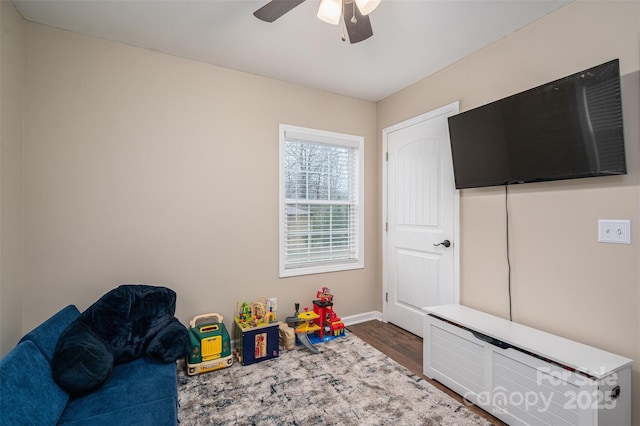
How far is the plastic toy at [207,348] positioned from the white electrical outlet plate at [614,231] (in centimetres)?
270

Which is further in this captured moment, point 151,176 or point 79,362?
point 151,176

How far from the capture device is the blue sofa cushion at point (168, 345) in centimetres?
185

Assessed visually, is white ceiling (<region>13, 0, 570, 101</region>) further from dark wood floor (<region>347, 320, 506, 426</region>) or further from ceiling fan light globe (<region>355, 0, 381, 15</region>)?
dark wood floor (<region>347, 320, 506, 426</region>)

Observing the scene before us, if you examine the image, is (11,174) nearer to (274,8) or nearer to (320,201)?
(274,8)

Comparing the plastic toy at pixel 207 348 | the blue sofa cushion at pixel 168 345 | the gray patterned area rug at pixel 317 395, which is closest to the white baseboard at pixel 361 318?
the gray patterned area rug at pixel 317 395

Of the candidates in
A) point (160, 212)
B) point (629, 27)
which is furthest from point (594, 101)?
point (160, 212)

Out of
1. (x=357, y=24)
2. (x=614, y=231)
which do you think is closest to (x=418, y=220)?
(x=614, y=231)

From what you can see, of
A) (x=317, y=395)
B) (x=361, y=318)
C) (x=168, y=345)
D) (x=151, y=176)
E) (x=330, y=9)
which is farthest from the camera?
(x=361, y=318)

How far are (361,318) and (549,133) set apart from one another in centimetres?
257

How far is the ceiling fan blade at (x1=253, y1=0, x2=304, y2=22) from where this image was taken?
60.7 inches

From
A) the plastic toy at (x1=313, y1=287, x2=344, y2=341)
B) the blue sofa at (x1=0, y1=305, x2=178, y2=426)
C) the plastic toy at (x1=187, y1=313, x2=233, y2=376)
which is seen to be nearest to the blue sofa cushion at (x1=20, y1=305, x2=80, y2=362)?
the blue sofa at (x1=0, y1=305, x2=178, y2=426)

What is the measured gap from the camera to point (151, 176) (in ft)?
8.18

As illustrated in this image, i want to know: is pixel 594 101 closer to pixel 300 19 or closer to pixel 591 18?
pixel 591 18

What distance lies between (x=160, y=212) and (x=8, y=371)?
1476 millimetres
